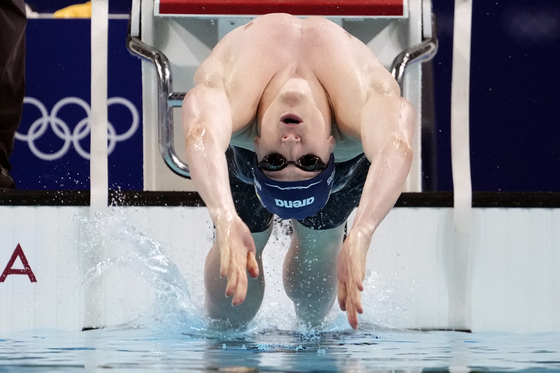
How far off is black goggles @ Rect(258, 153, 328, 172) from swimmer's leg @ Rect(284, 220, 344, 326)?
1.79ft

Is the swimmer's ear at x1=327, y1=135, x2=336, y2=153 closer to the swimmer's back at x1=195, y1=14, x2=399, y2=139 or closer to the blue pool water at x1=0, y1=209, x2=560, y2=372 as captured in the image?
the swimmer's back at x1=195, y1=14, x2=399, y2=139

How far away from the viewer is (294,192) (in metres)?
1.78

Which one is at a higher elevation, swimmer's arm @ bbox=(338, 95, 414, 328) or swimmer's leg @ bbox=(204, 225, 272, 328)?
swimmer's arm @ bbox=(338, 95, 414, 328)

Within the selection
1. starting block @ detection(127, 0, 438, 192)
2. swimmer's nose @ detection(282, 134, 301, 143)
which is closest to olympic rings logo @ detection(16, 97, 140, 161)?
starting block @ detection(127, 0, 438, 192)

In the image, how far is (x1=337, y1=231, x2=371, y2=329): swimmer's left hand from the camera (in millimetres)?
1338

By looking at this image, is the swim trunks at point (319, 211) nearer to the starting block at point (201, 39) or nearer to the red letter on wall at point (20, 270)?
the starting block at point (201, 39)

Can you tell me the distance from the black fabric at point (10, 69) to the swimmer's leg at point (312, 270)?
116 centimetres

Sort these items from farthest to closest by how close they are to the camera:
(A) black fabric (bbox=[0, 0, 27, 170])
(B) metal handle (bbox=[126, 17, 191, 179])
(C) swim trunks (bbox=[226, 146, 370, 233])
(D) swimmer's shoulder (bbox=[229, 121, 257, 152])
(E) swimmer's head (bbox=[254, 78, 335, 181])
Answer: (A) black fabric (bbox=[0, 0, 27, 170]) → (B) metal handle (bbox=[126, 17, 191, 179]) → (C) swim trunks (bbox=[226, 146, 370, 233]) → (D) swimmer's shoulder (bbox=[229, 121, 257, 152]) → (E) swimmer's head (bbox=[254, 78, 335, 181])

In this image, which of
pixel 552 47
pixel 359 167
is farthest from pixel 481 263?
pixel 552 47

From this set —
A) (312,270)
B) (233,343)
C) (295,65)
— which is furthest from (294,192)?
(312,270)

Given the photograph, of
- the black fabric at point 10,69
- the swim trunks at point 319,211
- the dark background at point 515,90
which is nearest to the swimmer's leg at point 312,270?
the swim trunks at point 319,211

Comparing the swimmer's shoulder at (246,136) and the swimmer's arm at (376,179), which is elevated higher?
the swimmer's shoulder at (246,136)

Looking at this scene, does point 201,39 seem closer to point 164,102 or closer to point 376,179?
point 164,102

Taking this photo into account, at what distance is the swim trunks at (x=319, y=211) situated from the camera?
2.09 metres
